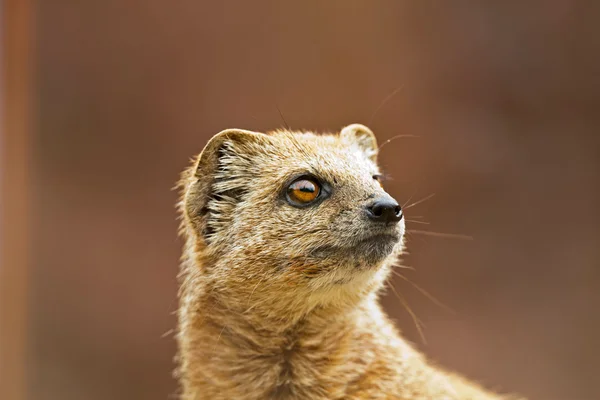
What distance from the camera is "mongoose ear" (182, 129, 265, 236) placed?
2352 mm

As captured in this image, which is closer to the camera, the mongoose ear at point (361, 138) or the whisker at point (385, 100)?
the mongoose ear at point (361, 138)

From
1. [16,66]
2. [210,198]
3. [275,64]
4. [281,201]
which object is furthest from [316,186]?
[16,66]

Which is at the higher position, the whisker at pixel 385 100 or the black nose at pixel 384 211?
the whisker at pixel 385 100

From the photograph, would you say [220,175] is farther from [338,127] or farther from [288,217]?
[338,127]

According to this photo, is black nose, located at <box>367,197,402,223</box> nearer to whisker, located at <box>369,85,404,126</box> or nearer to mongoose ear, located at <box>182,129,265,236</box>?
mongoose ear, located at <box>182,129,265,236</box>

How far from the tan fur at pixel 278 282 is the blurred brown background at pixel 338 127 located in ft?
3.70

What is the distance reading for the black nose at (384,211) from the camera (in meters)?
2.16

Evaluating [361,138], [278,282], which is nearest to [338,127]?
[361,138]

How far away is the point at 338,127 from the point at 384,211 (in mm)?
1859

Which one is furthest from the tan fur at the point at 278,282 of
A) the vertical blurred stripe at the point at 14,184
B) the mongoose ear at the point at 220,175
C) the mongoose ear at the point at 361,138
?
the vertical blurred stripe at the point at 14,184

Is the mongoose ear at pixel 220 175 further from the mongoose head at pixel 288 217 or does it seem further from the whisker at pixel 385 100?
the whisker at pixel 385 100

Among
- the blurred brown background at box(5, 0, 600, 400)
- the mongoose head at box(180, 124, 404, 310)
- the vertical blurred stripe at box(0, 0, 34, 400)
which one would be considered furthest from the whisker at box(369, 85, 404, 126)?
the vertical blurred stripe at box(0, 0, 34, 400)

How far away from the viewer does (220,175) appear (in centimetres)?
243

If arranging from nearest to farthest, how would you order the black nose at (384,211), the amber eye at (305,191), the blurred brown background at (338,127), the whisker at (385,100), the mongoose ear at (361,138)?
1. the black nose at (384,211)
2. the amber eye at (305,191)
3. the mongoose ear at (361,138)
4. the blurred brown background at (338,127)
5. the whisker at (385,100)
